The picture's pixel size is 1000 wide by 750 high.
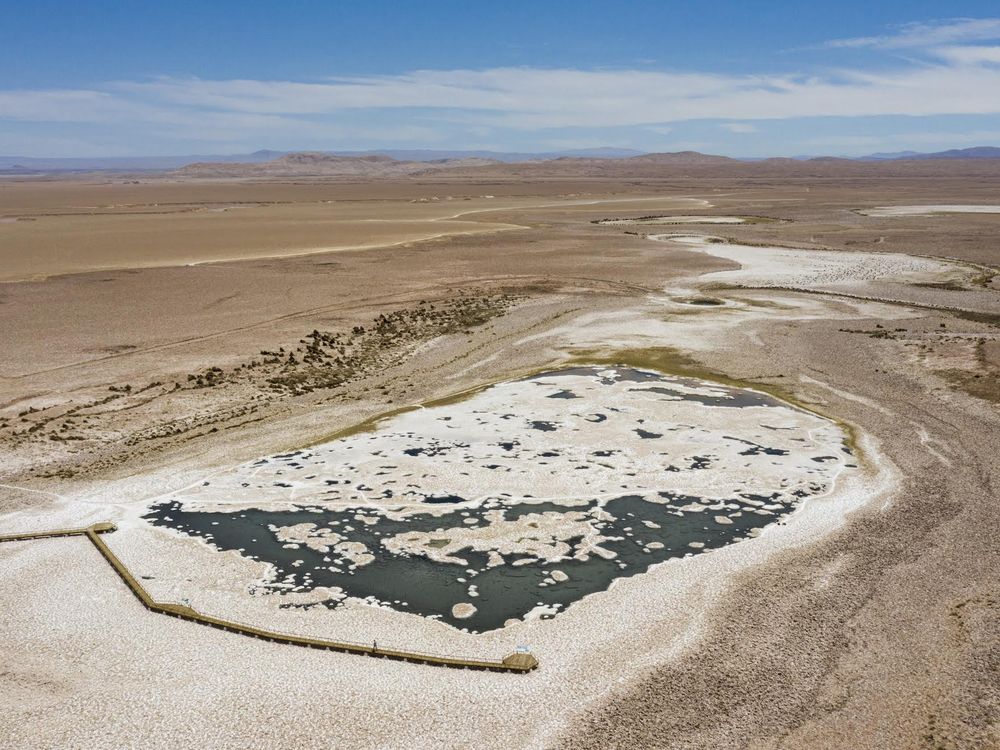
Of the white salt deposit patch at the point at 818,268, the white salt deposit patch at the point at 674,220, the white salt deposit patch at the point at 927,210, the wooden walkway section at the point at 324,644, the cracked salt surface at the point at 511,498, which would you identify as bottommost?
the wooden walkway section at the point at 324,644

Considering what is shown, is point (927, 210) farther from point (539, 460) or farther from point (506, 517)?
point (506, 517)

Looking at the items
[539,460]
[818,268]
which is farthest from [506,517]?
[818,268]

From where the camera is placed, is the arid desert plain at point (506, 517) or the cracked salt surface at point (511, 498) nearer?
the arid desert plain at point (506, 517)

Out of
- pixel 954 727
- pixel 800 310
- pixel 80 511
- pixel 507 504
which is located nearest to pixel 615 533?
pixel 507 504

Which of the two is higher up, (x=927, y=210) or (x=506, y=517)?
(x=927, y=210)

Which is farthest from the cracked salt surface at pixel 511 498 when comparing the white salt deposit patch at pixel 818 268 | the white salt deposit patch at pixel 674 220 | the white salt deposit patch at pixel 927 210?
the white salt deposit patch at pixel 927 210

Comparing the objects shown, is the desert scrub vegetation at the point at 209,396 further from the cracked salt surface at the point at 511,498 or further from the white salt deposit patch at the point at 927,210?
the white salt deposit patch at the point at 927,210
